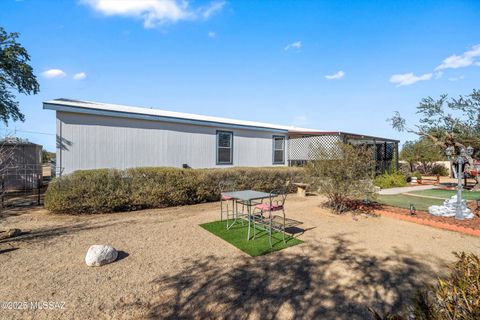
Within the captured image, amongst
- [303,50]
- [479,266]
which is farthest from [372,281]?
[303,50]

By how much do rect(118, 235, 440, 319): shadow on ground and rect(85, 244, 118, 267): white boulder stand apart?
1168mm

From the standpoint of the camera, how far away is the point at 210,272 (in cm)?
360

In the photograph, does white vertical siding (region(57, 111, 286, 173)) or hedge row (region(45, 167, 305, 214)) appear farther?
white vertical siding (region(57, 111, 286, 173))

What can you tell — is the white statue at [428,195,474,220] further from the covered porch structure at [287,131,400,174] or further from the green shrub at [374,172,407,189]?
the green shrub at [374,172,407,189]

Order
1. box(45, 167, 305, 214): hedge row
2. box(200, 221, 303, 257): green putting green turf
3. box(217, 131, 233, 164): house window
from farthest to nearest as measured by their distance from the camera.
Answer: box(217, 131, 233, 164): house window
box(45, 167, 305, 214): hedge row
box(200, 221, 303, 257): green putting green turf

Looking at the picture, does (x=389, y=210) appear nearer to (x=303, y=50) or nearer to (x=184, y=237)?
(x=184, y=237)

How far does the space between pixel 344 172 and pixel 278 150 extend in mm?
7153

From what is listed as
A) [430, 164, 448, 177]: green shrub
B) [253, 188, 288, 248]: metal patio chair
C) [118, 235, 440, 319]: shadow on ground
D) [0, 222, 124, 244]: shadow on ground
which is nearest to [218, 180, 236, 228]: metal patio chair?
[253, 188, 288, 248]: metal patio chair

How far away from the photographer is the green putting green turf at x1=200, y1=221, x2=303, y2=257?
454 cm

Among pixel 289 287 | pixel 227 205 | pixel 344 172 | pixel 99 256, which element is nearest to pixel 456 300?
pixel 289 287

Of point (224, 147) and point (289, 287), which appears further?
point (224, 147)

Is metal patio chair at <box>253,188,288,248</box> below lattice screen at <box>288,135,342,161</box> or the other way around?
below

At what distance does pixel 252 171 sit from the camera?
10.3m

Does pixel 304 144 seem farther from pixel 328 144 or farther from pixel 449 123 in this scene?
pixel 449 123
